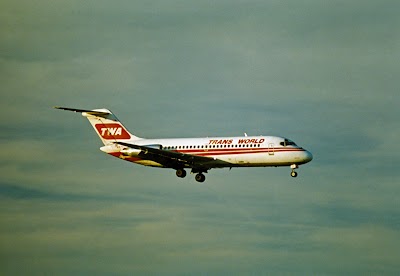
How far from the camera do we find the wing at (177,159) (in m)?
74.0

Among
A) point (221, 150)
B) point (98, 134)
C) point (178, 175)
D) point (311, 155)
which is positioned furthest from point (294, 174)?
point (98, 134)

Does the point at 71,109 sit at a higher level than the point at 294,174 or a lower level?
higher

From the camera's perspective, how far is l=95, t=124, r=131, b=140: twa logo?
8262cm

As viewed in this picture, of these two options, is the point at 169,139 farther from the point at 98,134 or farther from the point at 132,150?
the point at 98,134

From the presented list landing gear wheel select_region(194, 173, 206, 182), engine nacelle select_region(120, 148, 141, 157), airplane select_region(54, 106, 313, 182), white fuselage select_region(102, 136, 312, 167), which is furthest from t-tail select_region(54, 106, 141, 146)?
landing gear wheel select_region(194, 173, 206, 182)

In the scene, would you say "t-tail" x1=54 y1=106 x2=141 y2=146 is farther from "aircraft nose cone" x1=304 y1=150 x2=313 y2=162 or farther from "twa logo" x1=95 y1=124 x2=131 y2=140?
"aircraft nose cone" x1=304 y1=150 x2=313 y2=162

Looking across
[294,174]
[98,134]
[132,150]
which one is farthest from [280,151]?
[98,134]

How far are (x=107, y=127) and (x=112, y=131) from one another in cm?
78

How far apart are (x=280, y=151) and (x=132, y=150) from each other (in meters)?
15.2

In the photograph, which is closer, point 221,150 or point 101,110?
point 221,150

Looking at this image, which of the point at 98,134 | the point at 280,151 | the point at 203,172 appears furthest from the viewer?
the point at 98,134

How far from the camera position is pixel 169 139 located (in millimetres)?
78250

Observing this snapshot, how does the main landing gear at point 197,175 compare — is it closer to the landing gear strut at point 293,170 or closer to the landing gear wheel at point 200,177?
the landing gear wheel at point 200,177

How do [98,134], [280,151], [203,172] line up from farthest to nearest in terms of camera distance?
[98,134] → [203,172] → [280,151]
